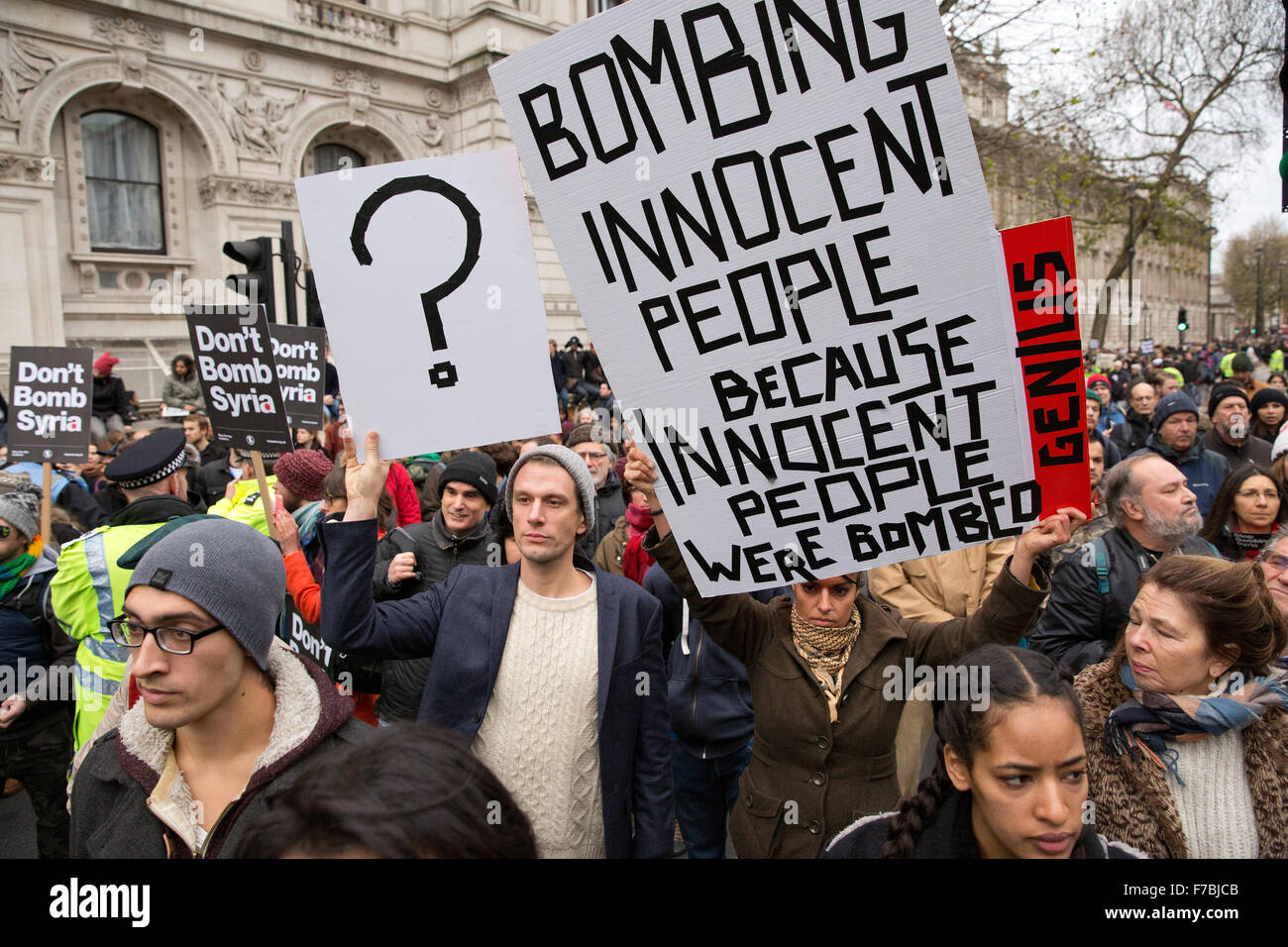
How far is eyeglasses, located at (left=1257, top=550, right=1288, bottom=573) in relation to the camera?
286 cm

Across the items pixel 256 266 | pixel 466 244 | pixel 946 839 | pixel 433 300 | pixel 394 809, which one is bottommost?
pixel 946 839

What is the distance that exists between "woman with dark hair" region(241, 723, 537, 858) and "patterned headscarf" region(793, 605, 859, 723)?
56.9 inches

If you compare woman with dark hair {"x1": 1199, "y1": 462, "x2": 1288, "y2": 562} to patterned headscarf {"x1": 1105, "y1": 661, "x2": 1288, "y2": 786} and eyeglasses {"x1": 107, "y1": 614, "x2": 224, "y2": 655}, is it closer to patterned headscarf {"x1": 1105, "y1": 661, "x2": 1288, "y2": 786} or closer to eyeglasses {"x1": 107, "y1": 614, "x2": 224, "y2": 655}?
patterned headscarf {"x1": 1105, "y1": 661, "x2": 1288, "y2": 786}

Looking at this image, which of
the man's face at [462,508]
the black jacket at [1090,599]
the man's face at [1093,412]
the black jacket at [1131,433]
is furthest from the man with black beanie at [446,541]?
the black jacket at [1131,433]

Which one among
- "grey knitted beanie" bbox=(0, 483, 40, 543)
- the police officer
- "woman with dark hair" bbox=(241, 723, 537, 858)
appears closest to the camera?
"woman with dark hair" bbox=(241, 723, 537, 858)

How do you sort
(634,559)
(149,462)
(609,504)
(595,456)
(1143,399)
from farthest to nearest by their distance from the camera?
1. (1143,399)
2. (609,504)
3. (595,456)
4. (149,462)
5. (634,559)

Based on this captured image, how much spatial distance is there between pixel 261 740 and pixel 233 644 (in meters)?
0.23

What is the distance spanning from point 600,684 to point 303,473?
2673mm

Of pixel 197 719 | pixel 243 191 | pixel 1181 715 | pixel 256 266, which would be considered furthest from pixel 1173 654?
pixel 243 191

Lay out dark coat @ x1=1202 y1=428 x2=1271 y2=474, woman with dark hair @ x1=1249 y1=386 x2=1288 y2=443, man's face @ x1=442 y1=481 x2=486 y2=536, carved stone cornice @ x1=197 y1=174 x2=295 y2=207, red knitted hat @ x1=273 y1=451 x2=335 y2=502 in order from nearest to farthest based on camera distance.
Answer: man's face @ x1=442 y1=481 x2=486 y2=536 → red knitted hat @ x1=273 y1=451 x2=335 y2=502 → dark coat @ x1=1202 y1=428 x2=1271 y2=474 → woman with dark hair @ x1=1249 y1=386 x2=1288 y2=443 → carved stone cornice @ x1=197 y1=174 x2=295 y2=207

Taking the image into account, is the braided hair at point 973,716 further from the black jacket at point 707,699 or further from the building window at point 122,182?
the building window at point 122,182

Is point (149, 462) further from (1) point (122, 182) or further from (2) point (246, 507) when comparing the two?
(1) point (122, 182)

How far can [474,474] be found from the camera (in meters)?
3.86

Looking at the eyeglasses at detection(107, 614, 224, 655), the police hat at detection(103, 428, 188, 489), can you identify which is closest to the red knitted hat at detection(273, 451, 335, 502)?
the police hat at detection(103, 428, 188, 489)
